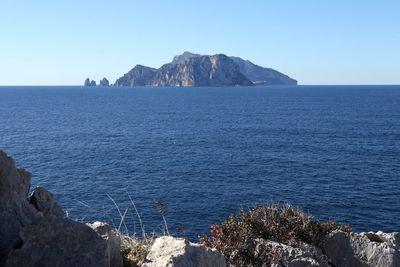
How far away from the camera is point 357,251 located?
1243cm

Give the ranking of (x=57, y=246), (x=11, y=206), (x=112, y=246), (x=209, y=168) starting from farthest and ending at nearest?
(x=209, y=168)
(x=112, y=246)
(x=11, y=206)
(x=57, y=246)

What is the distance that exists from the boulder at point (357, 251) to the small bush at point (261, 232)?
404 mm

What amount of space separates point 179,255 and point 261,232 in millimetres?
5635

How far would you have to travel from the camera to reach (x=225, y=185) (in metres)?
59.3

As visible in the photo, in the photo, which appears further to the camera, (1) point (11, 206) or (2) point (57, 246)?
(1) point (11, 206)

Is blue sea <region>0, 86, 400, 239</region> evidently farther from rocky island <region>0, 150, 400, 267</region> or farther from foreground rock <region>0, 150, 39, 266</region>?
foreground rock <region>0, 150, 39, 266</region>

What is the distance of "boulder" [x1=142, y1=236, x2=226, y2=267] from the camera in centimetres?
705

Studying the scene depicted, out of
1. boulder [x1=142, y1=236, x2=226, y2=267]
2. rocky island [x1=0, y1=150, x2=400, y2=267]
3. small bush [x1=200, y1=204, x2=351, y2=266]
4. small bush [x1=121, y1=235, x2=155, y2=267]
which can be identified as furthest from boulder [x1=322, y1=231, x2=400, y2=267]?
small bush [x1=121, y1=235, x2=155, y2=267]

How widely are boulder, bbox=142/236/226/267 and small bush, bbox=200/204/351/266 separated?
2915mm

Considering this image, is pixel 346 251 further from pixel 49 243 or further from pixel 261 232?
pixel 49 243

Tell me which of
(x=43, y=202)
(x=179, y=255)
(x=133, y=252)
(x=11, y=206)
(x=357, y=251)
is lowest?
(x=357, y=251)

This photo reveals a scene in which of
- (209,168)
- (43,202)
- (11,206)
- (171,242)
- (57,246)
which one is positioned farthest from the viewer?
(209,168)

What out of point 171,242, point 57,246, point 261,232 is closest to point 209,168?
point 261,232

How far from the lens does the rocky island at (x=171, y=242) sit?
626 centimetres
